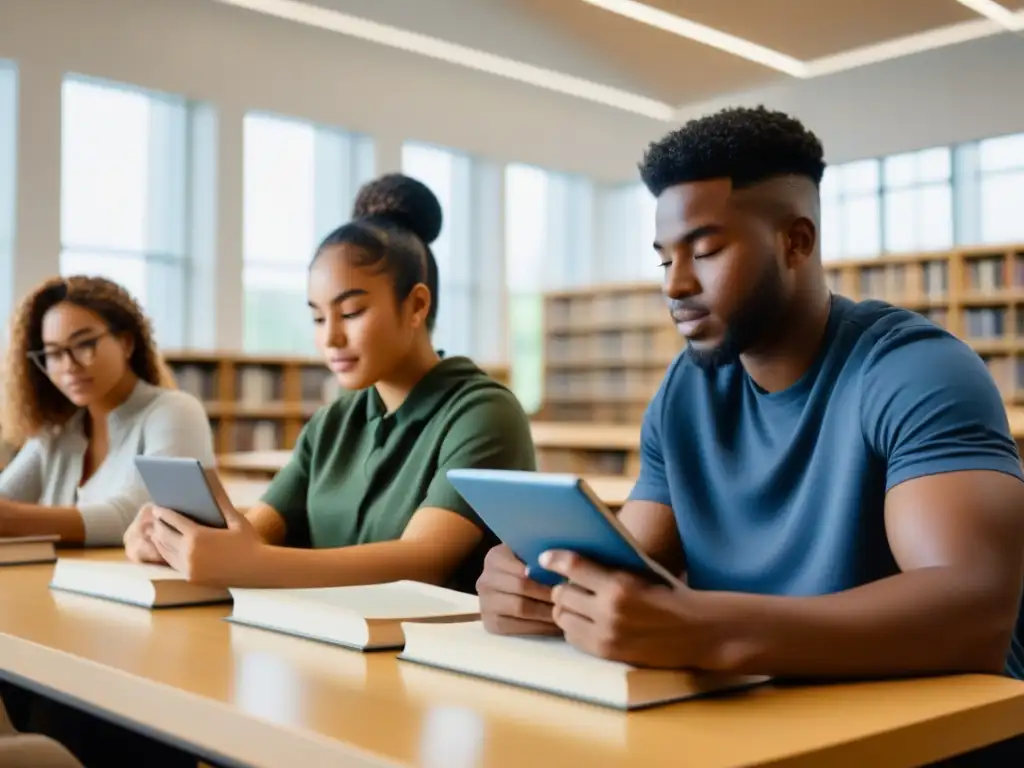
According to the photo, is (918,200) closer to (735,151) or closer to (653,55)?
(653,55)

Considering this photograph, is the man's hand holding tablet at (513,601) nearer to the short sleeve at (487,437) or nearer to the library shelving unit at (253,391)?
the short sleeve at (487,437)

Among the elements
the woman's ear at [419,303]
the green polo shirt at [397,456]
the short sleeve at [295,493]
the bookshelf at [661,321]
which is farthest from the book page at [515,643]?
the bookshelf at [661,321]

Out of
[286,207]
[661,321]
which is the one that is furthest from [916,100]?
[286,207]

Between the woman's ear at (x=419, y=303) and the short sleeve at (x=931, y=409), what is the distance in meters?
0.81

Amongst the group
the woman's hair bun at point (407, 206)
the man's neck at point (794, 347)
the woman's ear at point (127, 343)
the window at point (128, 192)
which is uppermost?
the window at point (128, 192)

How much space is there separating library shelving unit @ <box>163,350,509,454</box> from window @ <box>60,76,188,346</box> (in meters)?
0.49

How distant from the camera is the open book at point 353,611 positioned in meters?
1.15

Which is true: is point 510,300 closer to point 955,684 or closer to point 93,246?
point 93,246

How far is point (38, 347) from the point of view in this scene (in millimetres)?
2518

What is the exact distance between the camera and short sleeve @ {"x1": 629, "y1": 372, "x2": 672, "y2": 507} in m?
1.43

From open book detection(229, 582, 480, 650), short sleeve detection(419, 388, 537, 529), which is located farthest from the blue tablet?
short sleeve detection(419, 388, 537, 529)

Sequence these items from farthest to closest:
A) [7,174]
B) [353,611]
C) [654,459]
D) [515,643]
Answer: [7,174] < [654,459] < [353,611] < [515,643]

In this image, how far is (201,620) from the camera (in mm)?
1333

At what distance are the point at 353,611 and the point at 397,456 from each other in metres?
0.68
